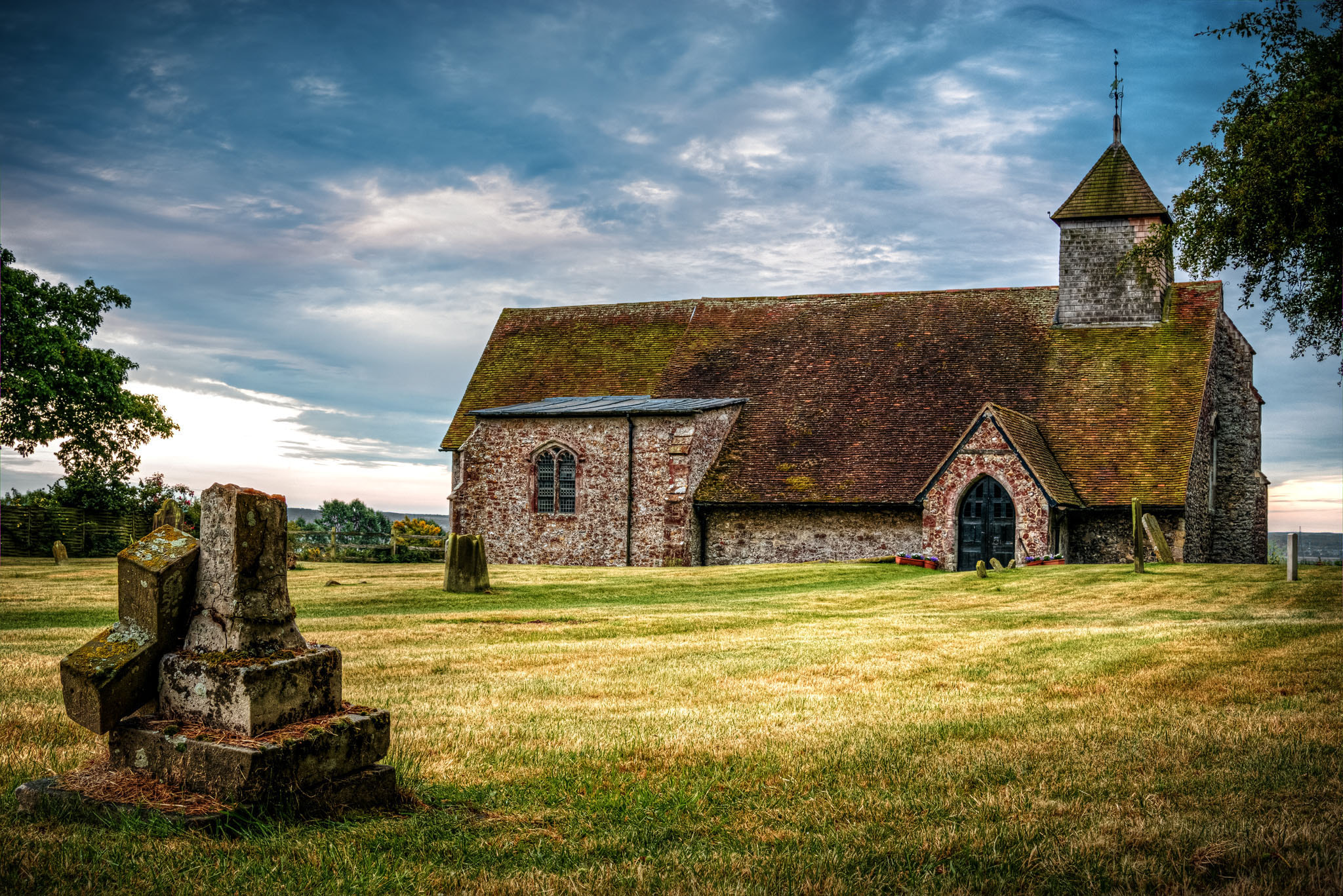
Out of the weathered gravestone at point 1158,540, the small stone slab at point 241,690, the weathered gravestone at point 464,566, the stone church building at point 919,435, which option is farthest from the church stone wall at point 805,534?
the small stone slab at point 241,690

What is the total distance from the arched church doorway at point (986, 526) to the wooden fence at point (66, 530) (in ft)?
100

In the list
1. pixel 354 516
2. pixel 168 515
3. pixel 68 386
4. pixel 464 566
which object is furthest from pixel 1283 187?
pixel 354 516

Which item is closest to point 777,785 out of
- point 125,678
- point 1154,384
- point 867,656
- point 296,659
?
point 296,659

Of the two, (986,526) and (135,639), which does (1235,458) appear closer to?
(986,526)

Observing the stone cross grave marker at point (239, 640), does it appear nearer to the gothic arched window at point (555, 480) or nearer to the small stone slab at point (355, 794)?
the small stone slab at point (355, 794)

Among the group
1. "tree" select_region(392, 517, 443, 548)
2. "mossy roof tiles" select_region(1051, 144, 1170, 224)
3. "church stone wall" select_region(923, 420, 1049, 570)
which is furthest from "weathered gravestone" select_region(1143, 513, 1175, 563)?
"tree" select_region(392, 517, 443, 548)

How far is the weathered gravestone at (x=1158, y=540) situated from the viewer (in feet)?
83.5

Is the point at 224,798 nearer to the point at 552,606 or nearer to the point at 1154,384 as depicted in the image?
the point at 552,606

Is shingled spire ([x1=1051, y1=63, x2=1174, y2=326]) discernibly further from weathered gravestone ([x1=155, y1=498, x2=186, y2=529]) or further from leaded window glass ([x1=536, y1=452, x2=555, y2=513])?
weathered gravestone ([x1=155, y1=498, x2=186, y2=529])

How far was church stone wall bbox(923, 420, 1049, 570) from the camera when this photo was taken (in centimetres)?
2600

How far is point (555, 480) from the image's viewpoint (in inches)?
1288

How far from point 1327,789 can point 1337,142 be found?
16588 millimetres

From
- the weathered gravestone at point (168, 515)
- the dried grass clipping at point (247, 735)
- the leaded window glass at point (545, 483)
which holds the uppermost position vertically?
the leaded window glass at point (545, 483)

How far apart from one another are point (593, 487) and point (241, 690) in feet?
89.7
